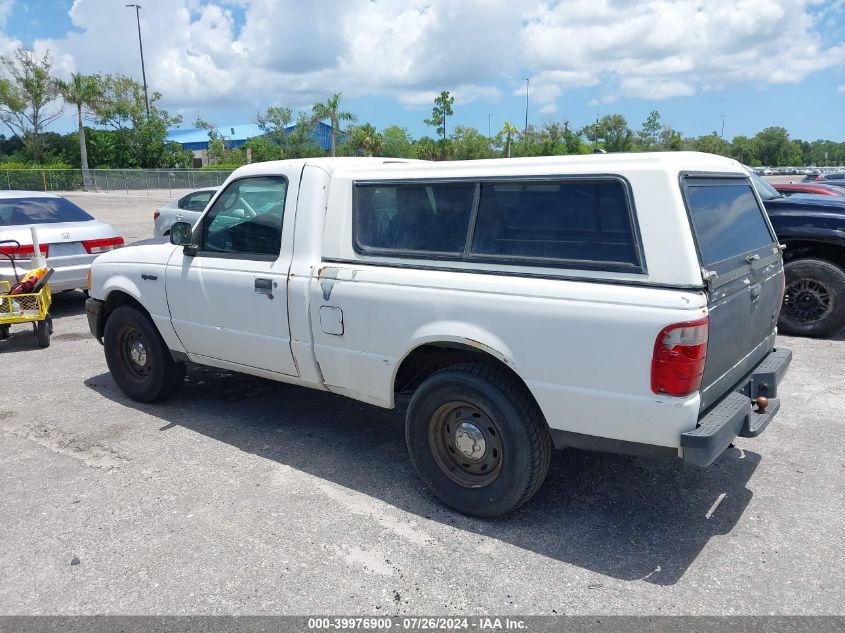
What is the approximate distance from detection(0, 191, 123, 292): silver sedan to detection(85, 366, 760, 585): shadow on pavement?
3655 millimetres

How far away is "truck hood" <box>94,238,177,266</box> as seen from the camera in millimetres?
5152

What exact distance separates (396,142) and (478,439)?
76.5m

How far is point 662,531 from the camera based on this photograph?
3572mm

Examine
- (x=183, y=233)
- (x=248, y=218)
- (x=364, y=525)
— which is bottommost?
(x=364, y=525)

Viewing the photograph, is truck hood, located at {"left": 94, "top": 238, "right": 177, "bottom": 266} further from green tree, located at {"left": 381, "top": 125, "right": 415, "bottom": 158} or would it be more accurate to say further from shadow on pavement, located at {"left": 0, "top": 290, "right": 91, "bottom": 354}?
green tree, located at {"left": 381, "top": 125, "right": 415, "bottom": 158}

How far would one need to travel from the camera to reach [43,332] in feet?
24.5

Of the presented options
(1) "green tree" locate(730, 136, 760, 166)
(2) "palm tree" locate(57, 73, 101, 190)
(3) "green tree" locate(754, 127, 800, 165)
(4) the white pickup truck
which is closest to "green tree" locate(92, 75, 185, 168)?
(2) "palm tree" locate(57, 73, 101, 190)

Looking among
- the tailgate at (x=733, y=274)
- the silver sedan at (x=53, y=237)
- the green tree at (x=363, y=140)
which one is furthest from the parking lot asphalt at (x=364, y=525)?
the green tree at (x=363, y=140)

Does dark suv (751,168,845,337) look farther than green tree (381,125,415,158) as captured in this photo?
No

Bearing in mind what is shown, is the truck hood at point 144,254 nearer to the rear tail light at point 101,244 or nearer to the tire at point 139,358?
the tire at point 139,358

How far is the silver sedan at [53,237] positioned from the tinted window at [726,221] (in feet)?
24.9

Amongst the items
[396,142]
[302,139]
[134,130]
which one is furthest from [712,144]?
[134,130]

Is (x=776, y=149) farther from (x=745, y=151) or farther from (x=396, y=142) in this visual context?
(x=396, y=142)

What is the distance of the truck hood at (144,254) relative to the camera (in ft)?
16.9
